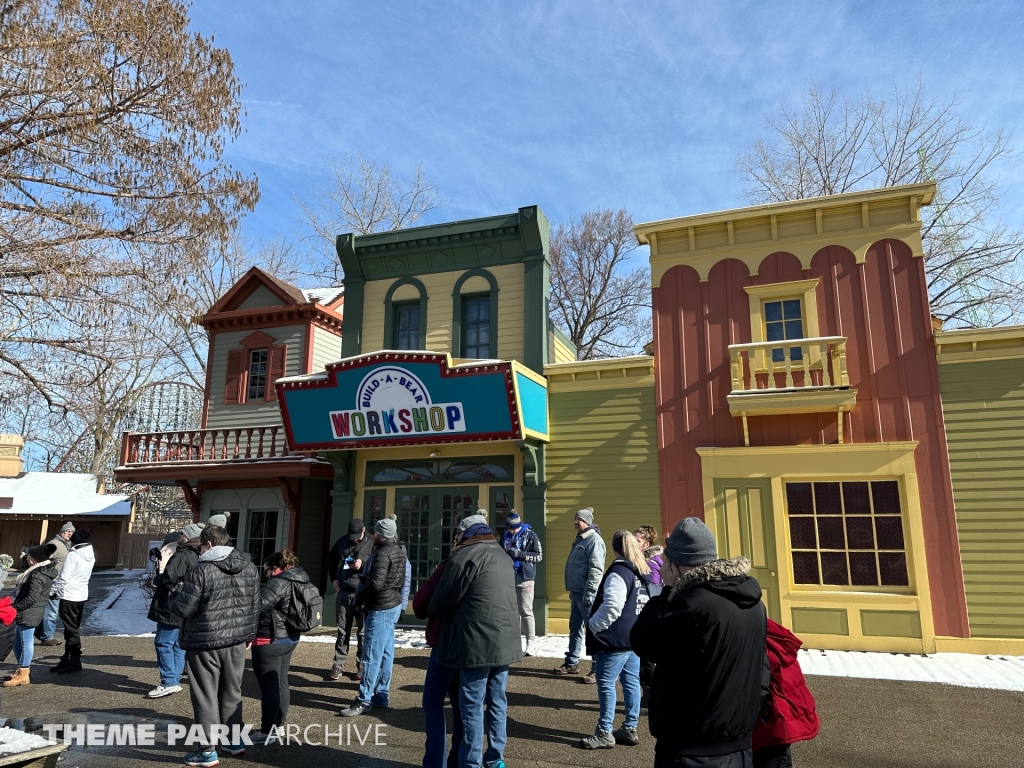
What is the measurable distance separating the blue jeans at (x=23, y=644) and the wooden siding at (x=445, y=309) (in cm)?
743

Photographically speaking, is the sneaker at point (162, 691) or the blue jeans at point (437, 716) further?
the sneaker at point (162, 691)

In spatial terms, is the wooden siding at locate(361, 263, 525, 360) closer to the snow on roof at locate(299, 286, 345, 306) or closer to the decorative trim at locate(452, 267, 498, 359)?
the decorative trim at locate(452, 267, 498, 359)

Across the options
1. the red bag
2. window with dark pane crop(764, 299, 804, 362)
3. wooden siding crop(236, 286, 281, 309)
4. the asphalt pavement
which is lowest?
the asphalt pavement

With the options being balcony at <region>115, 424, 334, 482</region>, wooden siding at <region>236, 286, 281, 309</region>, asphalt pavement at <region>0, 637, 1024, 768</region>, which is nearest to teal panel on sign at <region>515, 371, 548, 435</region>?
asphalt pavement at <region>0, 637, 1024, 768</region>

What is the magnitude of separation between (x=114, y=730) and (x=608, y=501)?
24.8 ft

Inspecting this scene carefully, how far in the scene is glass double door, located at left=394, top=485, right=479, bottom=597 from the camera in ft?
39.8

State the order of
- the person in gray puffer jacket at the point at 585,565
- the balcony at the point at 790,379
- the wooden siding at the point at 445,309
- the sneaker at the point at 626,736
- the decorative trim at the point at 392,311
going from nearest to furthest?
the sneaker at the point at 626,736 < the person in gray puffer jacket at the point at 585,565 < the balcony at the point at 790,379 < the wooden siding at the point at 445,309 < the decorative trim at the point at 392,311

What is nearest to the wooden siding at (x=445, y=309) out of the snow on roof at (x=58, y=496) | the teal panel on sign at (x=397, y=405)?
the teal panel on sign at (x=397, y=405)

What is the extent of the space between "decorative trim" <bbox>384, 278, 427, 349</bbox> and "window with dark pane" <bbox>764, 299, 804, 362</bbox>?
6300 millimetres

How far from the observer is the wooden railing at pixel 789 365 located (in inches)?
398

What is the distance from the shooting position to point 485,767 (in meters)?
4.58

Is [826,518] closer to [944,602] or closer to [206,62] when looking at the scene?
[944,602]

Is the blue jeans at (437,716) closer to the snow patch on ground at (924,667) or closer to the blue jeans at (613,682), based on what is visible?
the blue jeans at (613,682)

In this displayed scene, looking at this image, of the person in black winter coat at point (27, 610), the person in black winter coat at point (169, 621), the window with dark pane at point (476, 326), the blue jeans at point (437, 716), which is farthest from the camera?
the window with dark pane at point (476, 326)
